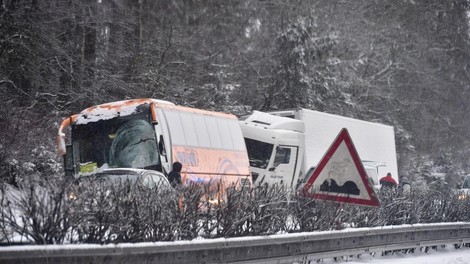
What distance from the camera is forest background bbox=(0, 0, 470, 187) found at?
26.2m

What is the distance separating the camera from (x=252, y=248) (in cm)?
1030

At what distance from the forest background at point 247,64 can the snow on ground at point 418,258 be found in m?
9.63

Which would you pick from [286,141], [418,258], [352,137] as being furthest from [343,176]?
[352,137]

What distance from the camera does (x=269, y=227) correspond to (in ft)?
37.7

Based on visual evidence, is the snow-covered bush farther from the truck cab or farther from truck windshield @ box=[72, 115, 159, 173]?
the truck cab

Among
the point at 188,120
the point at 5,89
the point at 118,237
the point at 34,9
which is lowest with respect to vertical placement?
the point at 118,237

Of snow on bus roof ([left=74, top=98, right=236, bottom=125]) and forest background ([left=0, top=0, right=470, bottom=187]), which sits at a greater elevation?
forest background ([left=0, top=0, right=470, bottom=187])

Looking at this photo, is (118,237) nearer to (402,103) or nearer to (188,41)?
(188,41)

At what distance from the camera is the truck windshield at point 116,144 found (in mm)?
19875

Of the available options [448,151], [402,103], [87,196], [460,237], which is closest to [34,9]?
[460,237]

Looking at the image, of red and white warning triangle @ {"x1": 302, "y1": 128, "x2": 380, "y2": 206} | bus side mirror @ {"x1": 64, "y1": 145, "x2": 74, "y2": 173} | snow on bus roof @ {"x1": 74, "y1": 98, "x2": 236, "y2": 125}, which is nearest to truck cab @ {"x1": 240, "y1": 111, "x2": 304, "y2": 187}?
snow on bus roof @ {"x1": 74, "y1": 98, "x2": 236, "y2": 125}

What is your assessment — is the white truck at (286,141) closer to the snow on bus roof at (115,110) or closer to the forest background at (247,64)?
the forest background at (247,64)

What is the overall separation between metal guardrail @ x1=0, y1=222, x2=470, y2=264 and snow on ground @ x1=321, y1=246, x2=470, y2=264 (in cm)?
21

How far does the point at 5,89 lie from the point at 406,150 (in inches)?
1318
